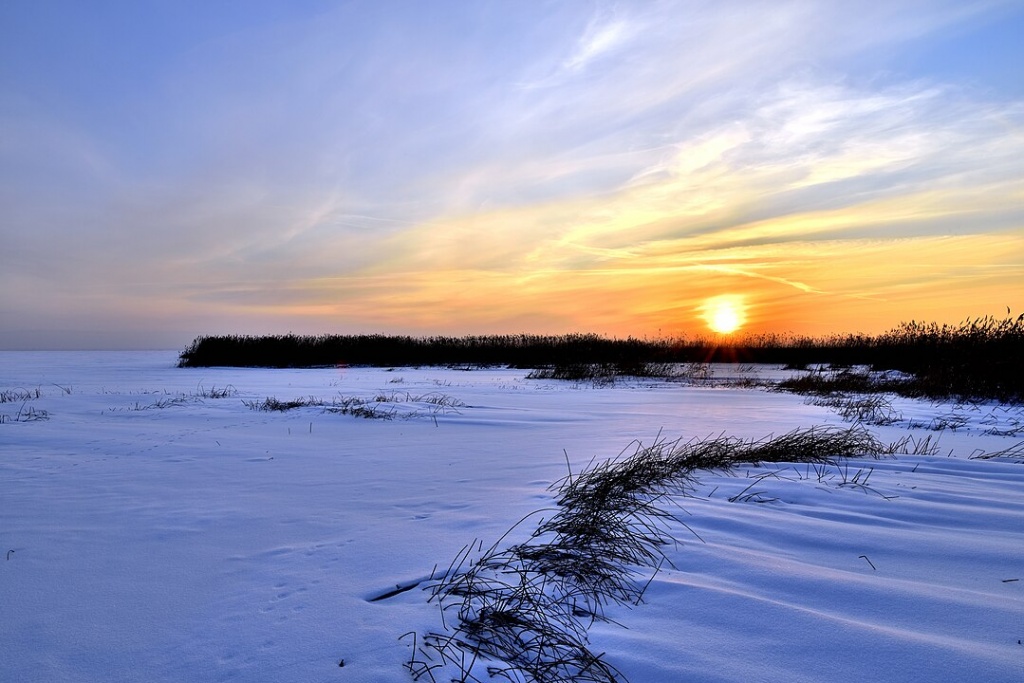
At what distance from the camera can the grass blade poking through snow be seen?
1449 mm

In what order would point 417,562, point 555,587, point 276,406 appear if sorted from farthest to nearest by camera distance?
point 276,406 → point 417,562 → point 555,587

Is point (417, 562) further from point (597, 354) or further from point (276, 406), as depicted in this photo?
point (597, 354)

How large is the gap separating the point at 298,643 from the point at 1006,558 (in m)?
2.73

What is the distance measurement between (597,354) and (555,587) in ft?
81.3

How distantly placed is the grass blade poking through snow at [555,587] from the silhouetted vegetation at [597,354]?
1139cm

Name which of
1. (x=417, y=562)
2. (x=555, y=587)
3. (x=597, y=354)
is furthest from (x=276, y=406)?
(x=597, y=354)

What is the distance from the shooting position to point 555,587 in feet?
6.16

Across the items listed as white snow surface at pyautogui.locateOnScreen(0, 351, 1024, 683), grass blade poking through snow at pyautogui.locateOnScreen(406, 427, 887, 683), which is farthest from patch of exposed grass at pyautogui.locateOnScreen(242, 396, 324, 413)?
grass blade poking through snow at pyautogui.locateOnScreen(406, 427, 887, 683)

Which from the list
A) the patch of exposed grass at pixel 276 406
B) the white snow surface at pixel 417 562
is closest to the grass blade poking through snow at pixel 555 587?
the white snow surface at pixel 417 562

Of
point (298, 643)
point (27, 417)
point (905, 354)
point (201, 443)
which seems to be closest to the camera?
point (298, 643)

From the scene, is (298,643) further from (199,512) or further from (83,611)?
(199,512)

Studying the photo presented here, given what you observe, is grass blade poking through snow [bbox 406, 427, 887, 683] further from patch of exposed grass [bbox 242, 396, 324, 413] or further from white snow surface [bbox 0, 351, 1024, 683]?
patch of exposed grass [bbox 242, 396, 324, 413]

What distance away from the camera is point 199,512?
3.07 metres

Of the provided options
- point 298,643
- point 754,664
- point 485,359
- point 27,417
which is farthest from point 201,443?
point 485,359
